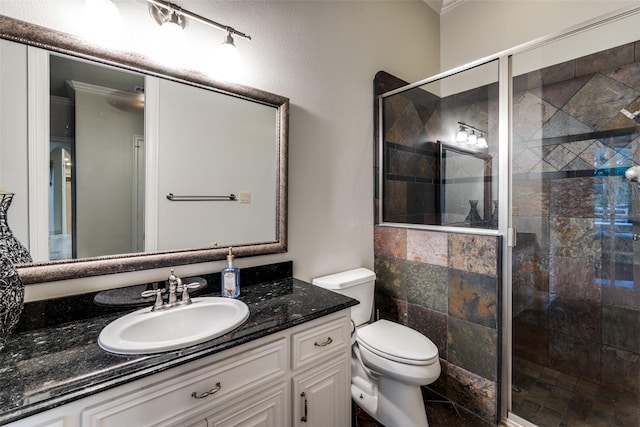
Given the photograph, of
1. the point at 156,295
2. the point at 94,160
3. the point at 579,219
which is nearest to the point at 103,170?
the point at 94,160

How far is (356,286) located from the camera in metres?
1.83

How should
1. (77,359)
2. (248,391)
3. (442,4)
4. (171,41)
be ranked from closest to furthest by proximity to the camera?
(77,359) < (248,391) < (171,41) < (442,4)

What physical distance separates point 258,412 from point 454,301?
125 cm

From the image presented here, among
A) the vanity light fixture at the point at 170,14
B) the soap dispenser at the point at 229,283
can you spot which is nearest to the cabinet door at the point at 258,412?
the soap dispenser at the point at 229,283

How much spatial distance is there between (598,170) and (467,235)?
0.94 metres

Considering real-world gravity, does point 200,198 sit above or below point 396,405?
above

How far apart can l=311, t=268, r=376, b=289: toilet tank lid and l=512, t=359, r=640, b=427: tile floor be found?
0.95 metres

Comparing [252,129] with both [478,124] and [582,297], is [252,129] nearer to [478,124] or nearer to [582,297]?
[478,124]

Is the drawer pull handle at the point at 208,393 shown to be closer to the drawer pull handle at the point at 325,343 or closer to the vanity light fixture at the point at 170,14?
the drawer pull handle at the point at 325,343

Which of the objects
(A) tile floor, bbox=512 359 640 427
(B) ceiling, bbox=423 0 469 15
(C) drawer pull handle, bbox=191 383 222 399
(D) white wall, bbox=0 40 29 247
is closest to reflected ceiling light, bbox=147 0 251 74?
(D) white wall, bbox=0 40 29 247

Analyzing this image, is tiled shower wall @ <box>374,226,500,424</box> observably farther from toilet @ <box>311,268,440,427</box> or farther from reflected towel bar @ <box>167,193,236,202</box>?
reflected towel bar @ <box>167,193,236,202</box>

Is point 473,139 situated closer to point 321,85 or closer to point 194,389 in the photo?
point 321,85

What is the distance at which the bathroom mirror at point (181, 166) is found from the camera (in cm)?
103

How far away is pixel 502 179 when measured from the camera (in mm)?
1598
